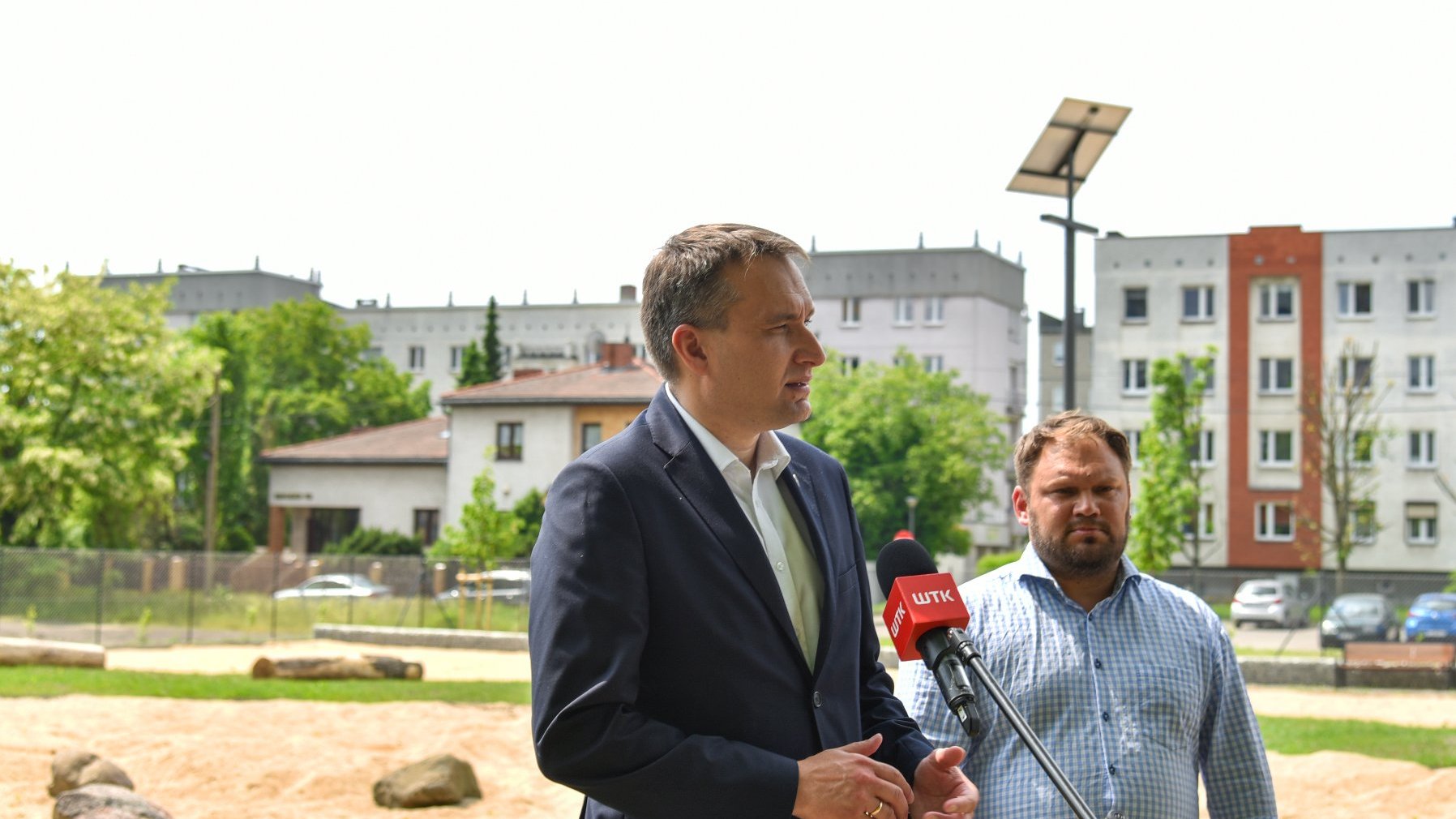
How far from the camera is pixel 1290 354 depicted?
186 feet

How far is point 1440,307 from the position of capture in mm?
55469

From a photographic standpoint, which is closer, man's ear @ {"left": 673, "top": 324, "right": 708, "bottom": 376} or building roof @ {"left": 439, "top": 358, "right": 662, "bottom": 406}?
man's ear @ {"left": 673, "top": 324, "right": 708, "bottom": 376}

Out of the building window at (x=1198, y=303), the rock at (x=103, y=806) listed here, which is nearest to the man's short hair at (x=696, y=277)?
the rock at (x=103, y=806)

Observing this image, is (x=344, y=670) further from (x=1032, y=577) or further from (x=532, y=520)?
(x=532, y=520)

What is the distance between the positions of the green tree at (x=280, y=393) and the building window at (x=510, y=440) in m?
12.7

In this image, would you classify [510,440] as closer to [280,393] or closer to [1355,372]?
[280,393]

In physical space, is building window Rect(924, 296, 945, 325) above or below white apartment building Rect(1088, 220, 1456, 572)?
above

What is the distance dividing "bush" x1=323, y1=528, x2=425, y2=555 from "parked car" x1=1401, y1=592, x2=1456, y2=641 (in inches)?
1329

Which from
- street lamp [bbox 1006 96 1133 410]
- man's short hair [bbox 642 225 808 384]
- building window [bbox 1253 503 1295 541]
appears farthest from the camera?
building window [bbox 1253 503 1295 541]

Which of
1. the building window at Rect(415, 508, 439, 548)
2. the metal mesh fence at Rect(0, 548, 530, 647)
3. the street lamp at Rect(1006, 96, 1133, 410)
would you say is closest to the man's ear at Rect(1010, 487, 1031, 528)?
the street lamp at Rect(1006, 96, 1133, 410)

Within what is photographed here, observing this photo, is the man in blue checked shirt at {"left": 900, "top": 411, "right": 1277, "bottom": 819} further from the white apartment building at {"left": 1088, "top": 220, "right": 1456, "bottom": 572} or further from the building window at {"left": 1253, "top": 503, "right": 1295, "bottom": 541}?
the building window at {"left": 1253, "top": 503, "right": 1295, "bottom": 541}

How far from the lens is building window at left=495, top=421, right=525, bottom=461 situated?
54.4 m

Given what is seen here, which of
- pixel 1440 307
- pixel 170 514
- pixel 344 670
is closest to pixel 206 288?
pixel 170 514

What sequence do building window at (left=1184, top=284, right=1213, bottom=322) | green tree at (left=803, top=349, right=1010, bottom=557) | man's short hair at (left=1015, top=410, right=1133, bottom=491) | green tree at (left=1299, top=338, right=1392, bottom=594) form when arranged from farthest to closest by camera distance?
green tree at (left=803, top=349, right=1010, bottom=557) → building window at (left=1184, top=284, right=1213, bottom=322) → green tree at (left=1299, top=338, right=1392, bottom=594) → man's short hair at (left=1015, top=410, right=1133, bottom=491)
